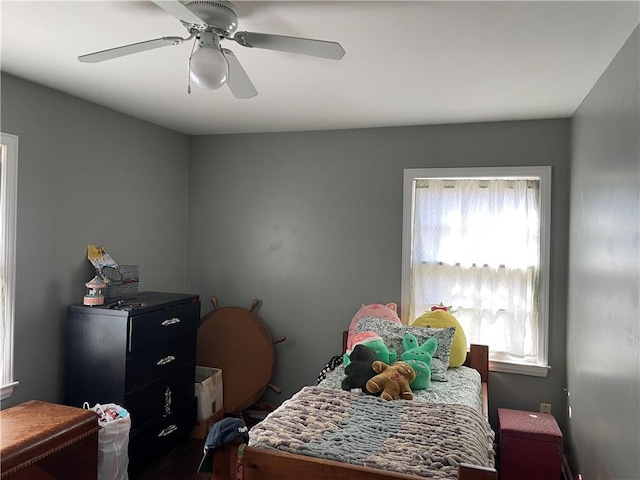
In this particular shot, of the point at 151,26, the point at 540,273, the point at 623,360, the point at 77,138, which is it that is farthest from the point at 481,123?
the point at 77,138

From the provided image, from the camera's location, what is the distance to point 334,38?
212 cm

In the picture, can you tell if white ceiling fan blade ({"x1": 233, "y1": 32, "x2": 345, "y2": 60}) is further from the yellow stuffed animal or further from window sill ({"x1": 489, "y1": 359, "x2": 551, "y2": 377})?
window sill ({"x1": 489, "y1": 359, "x2": 551, "y2": 377})

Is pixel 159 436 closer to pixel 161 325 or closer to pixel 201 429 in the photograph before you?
pixel 201 429

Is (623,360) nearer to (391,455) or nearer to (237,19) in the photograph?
(391,455)

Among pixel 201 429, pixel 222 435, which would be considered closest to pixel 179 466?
pixel 201 429

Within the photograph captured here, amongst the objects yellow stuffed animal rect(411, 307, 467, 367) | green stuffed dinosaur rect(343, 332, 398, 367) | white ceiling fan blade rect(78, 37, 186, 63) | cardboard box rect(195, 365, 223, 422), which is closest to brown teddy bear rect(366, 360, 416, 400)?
green stuffed dinosaur rect(343, 332, 398, 367)

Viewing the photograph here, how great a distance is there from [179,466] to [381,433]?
177 centimetres

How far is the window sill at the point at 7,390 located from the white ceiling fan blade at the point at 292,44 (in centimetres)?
238

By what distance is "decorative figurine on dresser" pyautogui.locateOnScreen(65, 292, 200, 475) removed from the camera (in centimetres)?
299

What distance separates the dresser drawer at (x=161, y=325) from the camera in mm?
3039

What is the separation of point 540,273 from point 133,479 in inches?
123

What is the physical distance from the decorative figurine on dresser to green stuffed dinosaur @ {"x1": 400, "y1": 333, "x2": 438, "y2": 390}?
5.42 feet

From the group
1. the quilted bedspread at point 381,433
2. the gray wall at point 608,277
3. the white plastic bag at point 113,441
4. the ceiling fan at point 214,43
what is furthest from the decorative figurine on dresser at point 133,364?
the gray wall at point 608,277

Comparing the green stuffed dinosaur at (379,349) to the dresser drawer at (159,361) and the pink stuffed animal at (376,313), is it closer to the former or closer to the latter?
the pink stuffed animal at (376,313)
